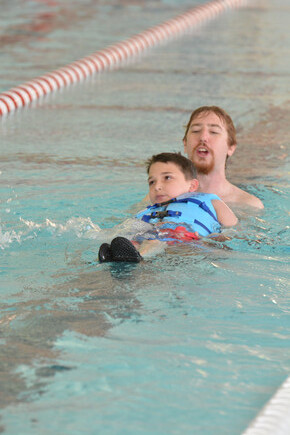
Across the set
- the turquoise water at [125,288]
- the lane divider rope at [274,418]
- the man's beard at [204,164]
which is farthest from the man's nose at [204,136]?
the lane divider rope at [274,418]

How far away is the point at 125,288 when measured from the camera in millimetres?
2824

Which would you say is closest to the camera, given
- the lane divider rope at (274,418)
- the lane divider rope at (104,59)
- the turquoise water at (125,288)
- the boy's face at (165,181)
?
the lane divider rope at (274,418)

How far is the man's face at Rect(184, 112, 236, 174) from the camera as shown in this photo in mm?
4109

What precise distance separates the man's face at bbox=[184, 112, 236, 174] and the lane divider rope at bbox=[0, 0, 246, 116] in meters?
2.90

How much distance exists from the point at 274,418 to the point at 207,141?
92.7 inches

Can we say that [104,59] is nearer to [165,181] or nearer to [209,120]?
[209,120]

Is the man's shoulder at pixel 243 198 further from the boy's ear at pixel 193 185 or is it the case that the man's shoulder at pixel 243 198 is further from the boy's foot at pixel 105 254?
the boy's foot at pixel 105 254

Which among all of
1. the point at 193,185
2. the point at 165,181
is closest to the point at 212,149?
the point at 193,185

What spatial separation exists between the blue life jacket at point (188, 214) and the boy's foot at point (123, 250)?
1.36ft

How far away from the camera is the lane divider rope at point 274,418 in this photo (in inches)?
73.5

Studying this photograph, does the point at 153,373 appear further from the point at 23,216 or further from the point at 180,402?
the point at 23,216

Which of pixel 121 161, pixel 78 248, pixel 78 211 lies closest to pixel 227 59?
pixel 121 161

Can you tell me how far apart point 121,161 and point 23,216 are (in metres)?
1.30

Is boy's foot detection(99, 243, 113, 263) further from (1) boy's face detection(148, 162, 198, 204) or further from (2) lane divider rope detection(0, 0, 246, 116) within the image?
(2) lane divider rope detection(0, 0, 246, 116)
